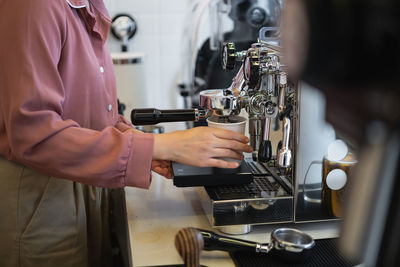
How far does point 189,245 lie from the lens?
0.53 metres

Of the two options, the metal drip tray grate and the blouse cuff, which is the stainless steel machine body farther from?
the blouse cuff

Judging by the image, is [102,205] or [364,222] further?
[102,205]

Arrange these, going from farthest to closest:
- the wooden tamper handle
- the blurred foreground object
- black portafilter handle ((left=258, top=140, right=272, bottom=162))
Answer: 1. black portafilter handle ((left=258, top=140, right=272, bottom=162))
2. the wooden tamper handle
3. the blurred foreground object

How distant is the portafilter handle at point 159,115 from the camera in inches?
33.6

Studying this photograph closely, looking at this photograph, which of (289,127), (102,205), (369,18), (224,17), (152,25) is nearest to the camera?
(369,18)

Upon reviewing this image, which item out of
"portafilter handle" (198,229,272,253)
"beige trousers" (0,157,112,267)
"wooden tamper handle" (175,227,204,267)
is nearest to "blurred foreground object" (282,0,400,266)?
"wooden tamper handle" (175,227,204,267)

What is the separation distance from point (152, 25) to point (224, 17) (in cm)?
47

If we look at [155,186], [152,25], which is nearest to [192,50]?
[152,25]

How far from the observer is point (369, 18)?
0.85ft

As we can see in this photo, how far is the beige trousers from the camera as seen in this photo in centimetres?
86

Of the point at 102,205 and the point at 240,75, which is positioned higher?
the point at 240,75

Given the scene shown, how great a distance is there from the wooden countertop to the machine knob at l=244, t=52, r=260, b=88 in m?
0.26

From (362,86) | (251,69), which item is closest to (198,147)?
(251,69)

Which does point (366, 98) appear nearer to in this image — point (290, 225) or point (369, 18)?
point (369, 18)
